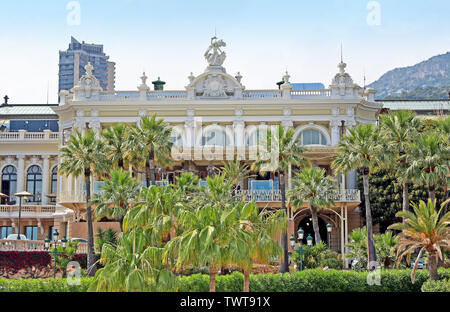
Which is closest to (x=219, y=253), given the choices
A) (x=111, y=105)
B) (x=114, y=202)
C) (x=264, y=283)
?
(x=264, y=283)

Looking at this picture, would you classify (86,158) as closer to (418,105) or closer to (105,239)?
(105,239)

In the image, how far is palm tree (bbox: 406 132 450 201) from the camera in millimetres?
47062

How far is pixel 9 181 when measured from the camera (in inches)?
2808

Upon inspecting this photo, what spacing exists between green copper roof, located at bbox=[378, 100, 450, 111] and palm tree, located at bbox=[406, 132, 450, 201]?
29180 mm

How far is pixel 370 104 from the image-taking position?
2494 inches

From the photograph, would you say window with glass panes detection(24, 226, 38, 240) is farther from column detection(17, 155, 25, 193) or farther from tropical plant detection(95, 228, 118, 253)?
tropical plant detection(95, 228, 118, 253)

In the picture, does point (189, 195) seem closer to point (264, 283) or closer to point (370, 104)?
point (264, 283)

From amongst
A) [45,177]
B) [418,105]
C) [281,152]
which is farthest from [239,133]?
[418,105]

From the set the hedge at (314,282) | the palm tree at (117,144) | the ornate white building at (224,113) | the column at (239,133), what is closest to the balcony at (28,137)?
the ornate white building at (224,113)

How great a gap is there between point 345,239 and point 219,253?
26.2 metres

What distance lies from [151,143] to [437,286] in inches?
897

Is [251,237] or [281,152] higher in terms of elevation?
[281,152]

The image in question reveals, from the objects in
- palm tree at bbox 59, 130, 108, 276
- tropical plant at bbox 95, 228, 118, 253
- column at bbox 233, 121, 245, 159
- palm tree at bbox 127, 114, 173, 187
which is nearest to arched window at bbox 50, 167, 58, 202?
column at bbox 233, 121, 245, 159

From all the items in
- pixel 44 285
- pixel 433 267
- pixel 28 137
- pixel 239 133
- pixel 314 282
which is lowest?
pixel 314 282
